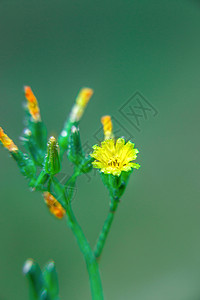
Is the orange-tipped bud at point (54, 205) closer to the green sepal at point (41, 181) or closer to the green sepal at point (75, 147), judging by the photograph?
the green sepal at point (41, 181)

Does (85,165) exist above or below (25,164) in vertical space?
below

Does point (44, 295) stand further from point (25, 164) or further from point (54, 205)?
point (25, 164)

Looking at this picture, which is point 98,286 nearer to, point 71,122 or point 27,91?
point 71,122

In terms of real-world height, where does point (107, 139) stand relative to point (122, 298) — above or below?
above

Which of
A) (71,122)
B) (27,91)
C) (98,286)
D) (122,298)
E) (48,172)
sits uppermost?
(27,91)

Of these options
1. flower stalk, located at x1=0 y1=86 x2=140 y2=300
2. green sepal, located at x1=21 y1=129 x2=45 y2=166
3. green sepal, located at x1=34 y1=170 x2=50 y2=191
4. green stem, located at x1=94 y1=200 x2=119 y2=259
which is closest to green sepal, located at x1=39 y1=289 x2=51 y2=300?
flower stalk, located at x1=0 y1=86 x2=140 y2=300

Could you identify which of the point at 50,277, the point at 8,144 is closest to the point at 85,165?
the point at 8,144

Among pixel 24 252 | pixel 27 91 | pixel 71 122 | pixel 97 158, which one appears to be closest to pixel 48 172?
pixel 97 158
